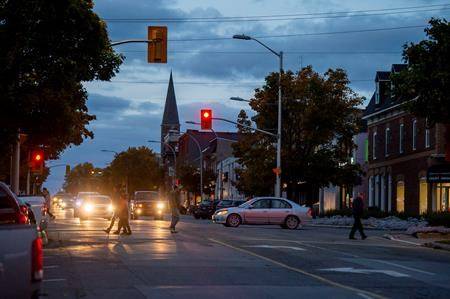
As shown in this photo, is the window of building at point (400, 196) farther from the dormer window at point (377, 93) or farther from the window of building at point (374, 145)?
the dormer window at point (377, 93)

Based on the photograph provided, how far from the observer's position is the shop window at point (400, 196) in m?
50.4

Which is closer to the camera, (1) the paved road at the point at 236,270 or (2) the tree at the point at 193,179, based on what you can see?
(1) the paved road at the point at 236,270

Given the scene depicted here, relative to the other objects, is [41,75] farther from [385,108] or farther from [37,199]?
[385,108]

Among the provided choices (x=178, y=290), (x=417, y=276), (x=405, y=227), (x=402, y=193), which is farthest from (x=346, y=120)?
(x=178, y=290)

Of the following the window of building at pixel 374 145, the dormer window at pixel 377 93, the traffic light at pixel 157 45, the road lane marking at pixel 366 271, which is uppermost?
the dormer window at pixel 377 93

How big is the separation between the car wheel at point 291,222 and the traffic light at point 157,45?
14010mm

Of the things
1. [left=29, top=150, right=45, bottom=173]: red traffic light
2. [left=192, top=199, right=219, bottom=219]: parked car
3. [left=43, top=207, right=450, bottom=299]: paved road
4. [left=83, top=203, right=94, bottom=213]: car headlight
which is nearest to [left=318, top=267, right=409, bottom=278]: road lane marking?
[left=43, top=207, right=450, bottom=299]: paved road

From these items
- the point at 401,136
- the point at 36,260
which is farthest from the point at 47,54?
the point at 401,136

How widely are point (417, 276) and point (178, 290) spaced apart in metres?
5.32

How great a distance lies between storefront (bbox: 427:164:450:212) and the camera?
43.5m

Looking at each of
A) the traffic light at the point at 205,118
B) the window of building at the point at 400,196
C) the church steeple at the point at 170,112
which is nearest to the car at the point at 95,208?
the traffic light at the point at 205,118

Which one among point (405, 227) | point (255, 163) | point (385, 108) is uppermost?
point (385, 108)

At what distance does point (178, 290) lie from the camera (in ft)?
39.5

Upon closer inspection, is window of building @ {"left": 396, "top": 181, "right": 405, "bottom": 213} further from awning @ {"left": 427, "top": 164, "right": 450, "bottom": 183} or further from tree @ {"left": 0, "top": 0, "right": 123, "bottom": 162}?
tree @ {"left": 0, "top": 0, "right": 123, "bottom": 162}
